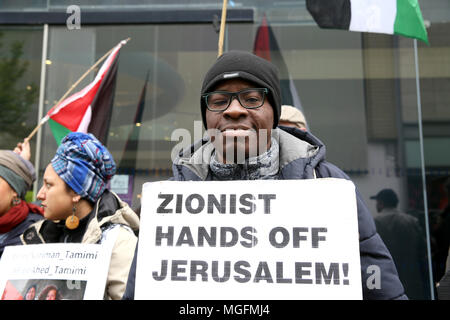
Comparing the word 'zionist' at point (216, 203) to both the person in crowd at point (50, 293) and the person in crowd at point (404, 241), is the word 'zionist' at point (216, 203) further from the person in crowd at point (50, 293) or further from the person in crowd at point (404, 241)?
the person in crowd at point (404, 241)

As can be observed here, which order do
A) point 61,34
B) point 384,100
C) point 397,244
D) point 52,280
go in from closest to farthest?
1. point 52,280
2. point 397,244
3. point 384,100
4. point 61,34

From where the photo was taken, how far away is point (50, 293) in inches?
72.6

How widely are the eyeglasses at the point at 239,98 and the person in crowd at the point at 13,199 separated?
6.80 feet

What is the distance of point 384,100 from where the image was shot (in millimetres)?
5305

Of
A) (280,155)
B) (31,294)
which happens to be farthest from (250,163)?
(31,294)

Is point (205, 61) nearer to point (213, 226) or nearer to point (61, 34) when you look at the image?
point (61, 34)

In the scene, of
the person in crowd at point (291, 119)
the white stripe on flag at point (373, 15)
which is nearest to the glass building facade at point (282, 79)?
the white stripe on flag at point (373, 15)

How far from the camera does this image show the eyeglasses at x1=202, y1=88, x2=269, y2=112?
1.44 metres

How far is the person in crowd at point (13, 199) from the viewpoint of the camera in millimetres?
2918

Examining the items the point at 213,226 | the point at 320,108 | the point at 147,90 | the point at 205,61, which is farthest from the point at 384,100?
the point at 213,226

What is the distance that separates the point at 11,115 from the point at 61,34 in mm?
1240

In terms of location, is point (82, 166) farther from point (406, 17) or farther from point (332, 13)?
point (406, 17)

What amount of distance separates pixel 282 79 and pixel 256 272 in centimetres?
449

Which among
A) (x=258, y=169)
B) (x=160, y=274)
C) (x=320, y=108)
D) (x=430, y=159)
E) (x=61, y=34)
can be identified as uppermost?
(x=61, y=34)
